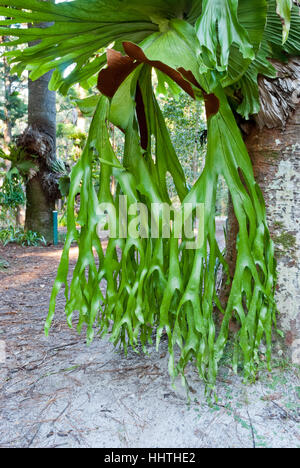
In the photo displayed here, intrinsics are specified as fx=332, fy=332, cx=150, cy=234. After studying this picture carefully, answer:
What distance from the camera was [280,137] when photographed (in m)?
1.25

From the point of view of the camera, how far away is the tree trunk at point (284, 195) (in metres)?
1.23

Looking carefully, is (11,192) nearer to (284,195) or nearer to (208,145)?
(208,145)

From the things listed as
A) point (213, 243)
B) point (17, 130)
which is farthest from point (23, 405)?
point (17, 130)

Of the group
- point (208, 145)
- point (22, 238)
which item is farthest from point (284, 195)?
point (22, 238)

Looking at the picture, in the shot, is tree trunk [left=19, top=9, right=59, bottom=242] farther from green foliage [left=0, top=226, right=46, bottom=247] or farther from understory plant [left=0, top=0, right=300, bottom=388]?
understory plant [left=0, top=0, right=300, bottom=388]

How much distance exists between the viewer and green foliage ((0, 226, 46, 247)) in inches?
214

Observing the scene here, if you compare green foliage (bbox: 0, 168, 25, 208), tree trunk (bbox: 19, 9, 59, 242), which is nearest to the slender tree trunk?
tree trunk (bbox: 19, 9, 59, 242)

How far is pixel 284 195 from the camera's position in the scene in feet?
4.12

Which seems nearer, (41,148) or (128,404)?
(128,404)

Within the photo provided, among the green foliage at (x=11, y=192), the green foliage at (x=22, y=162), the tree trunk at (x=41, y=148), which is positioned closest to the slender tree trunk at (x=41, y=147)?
the tree trunk at (x=41, y=148)

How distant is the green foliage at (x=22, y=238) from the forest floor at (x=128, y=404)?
159 inches

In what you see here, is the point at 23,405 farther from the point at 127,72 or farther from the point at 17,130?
the point at 17,130

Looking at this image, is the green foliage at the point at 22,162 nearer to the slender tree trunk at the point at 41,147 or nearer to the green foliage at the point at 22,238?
the slender tree trunk at the point at 41,147

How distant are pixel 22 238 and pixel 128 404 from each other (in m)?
4.80
